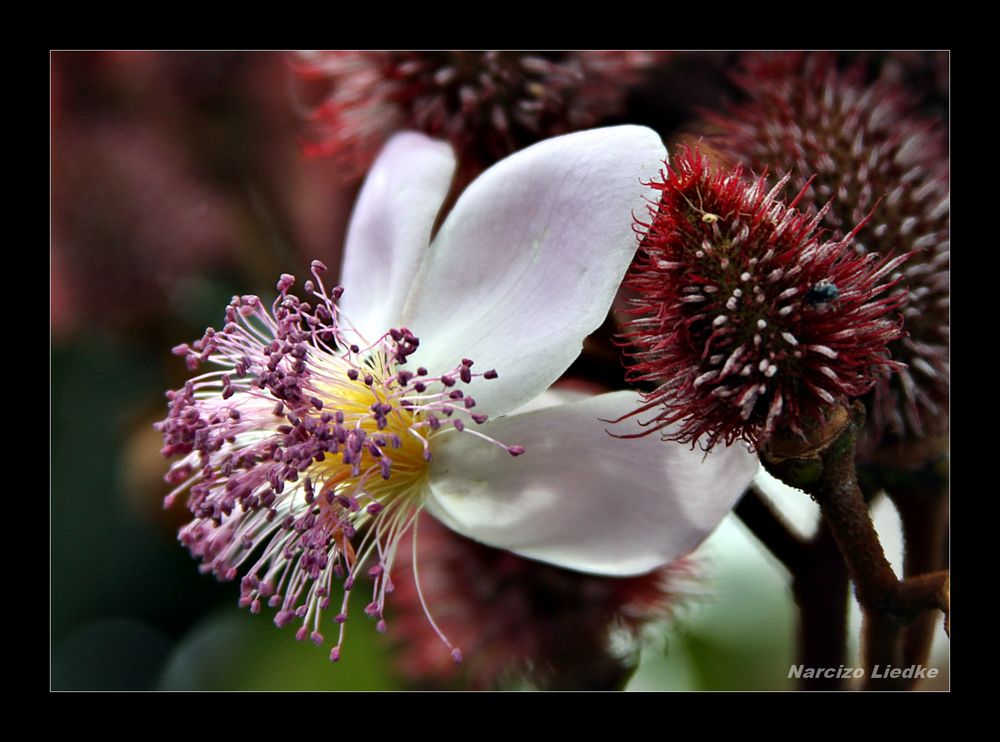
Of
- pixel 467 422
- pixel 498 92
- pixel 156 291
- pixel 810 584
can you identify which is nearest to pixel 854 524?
pixel 810 584

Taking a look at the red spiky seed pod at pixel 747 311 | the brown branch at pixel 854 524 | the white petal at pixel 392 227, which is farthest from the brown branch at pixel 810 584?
the white petal at pixel 392 227

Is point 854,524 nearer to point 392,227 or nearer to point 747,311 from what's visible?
point 747,311

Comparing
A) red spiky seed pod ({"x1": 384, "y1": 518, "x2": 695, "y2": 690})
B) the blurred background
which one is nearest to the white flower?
red spiky seed pod ({"x1": 384, "y1": 518, "x2": 695, "y2": 690})

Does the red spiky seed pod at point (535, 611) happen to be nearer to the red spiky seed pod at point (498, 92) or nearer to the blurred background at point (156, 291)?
the blurred background at point (156, 291)

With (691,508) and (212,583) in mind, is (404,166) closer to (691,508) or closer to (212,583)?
(691,508)

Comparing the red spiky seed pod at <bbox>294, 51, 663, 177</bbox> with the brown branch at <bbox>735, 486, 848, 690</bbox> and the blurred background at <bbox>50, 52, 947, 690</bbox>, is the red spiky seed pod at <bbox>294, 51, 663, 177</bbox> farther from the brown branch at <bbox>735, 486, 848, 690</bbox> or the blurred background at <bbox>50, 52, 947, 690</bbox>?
the brown branch at <bbox>735, 486, 848, 690</bbox>
